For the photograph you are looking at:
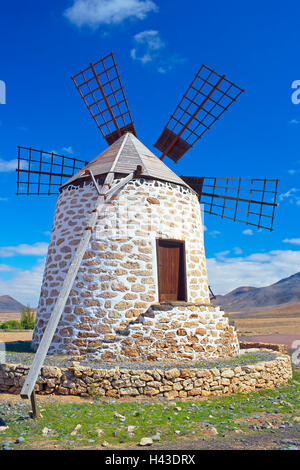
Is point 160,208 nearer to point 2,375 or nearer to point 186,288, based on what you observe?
point 186,288

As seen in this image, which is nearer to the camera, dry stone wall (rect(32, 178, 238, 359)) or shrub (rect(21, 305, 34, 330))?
dry stone wall (rect(32, 178, 238, 359))

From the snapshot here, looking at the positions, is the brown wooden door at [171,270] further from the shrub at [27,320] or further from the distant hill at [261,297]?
the distant hill at [261,297]

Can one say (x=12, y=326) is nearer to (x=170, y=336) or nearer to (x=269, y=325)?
(x=170, y=336)

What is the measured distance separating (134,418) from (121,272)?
381 centimetres

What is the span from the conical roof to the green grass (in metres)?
5.81

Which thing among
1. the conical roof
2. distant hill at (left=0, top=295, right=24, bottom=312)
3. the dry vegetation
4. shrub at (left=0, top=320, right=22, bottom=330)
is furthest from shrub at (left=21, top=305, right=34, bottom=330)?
distant hill at (left=0, top=295, right=24, bottom=312)

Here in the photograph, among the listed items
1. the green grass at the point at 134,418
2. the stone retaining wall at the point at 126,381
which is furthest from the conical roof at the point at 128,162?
the green grass at the point at 134,418

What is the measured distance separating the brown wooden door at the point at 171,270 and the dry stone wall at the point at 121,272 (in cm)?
20

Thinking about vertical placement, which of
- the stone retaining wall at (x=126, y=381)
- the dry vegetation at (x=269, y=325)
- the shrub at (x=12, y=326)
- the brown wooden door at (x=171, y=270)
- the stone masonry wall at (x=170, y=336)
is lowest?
the dry vegetation at (x=269, y=325)

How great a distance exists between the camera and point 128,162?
1060 centimetres

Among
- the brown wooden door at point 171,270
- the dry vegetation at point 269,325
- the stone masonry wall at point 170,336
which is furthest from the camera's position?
the dry vegetation at point 269,325

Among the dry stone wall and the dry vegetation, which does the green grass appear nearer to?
the dry stone wall

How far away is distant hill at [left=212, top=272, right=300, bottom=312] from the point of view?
93.5 m

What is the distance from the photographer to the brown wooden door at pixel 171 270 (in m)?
9.66
